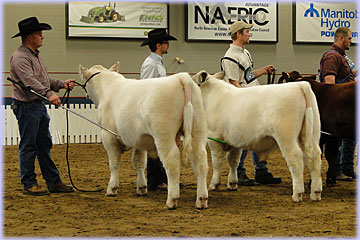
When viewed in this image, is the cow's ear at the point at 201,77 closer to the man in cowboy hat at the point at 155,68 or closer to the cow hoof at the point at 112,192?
the man in cowboy hat at the point at 155,68

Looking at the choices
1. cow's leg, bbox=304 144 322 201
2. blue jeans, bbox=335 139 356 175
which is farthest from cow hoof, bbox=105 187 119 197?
blue jeans, bbox=335 139 356 175

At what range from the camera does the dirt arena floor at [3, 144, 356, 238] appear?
423cm

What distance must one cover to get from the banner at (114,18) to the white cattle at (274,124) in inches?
334

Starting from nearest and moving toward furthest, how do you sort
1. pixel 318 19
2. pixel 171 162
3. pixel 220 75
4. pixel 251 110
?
pixel 171 162, pixel 251 110, pixel 220 75, pixel 318 19

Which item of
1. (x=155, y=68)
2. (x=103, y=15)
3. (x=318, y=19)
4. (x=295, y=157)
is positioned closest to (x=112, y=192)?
(x=155, y=68)

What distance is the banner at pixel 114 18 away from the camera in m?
13.9

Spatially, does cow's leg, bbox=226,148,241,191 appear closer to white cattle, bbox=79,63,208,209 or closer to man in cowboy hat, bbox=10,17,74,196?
white cattle, bbox=79,63,208,209

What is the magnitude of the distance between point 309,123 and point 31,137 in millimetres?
2991

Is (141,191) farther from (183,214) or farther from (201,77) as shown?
(201,77)

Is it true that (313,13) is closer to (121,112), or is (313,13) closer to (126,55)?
(126,55)

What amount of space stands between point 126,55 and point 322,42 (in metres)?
5.71

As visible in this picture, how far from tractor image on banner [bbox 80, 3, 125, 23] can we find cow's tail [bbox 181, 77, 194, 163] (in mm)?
9346

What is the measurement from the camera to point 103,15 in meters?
14.0

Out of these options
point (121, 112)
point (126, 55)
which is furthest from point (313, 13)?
point (121, 112)
